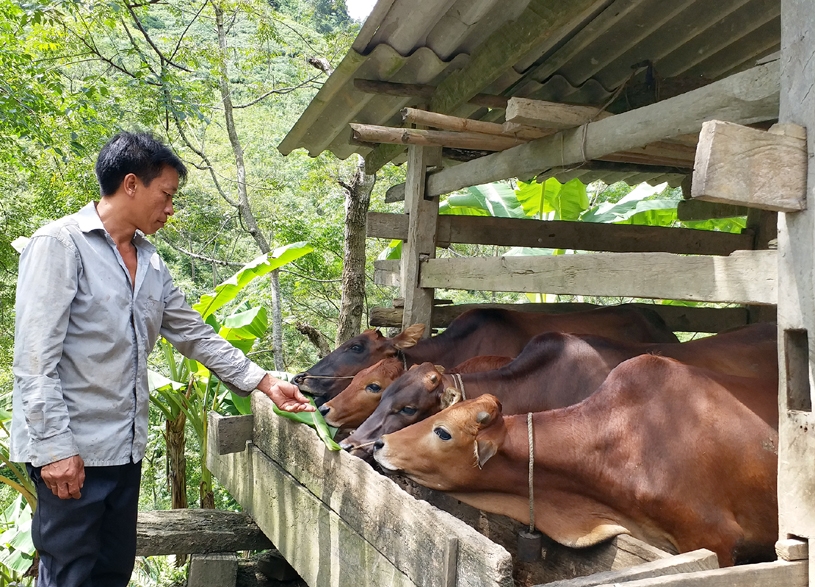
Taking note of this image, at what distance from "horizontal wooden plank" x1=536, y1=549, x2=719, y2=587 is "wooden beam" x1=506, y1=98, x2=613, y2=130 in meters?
2.01

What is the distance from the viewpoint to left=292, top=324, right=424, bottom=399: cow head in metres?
A: 4.93

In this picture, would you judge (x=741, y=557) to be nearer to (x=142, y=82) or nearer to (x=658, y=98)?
(x=658, y=98)

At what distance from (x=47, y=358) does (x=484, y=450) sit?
1.73m

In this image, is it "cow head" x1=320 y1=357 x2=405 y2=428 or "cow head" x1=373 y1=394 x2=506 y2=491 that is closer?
"cow head" x1=373 y1=394 x2=506 y2=491

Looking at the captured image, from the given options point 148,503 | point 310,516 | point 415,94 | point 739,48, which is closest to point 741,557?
point 310,516

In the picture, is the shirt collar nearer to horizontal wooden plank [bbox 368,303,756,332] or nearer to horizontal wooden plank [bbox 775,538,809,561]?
horizontal wooden plank [bbox 775,538,809,561]

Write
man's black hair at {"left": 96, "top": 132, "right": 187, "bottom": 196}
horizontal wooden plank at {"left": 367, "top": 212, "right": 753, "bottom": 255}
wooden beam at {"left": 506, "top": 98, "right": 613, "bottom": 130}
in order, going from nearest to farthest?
1. man's black hair at {"left": 96, "top": 132, "right": 187, "bottom": 196}
2. wooden beam at {"left": 506, "top": 98, "right": 613, "bottom": 130}
3. horizontal wooden plank at {"left": 367, "top": 212, "right": 753, "bottom": 255}

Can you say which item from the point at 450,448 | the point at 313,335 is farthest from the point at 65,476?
the point at 313,335

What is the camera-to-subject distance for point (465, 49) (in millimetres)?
4469

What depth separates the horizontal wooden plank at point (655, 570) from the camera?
2.15m

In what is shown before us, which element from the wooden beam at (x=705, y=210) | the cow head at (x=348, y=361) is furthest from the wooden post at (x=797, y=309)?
the wooden beam at (x=705, y=210)

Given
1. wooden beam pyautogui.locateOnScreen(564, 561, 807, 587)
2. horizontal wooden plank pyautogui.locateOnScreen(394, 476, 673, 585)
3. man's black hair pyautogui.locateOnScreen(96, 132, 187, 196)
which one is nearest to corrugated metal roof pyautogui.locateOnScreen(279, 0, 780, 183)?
man's black hair pyautogui.locateOnScreen(96, 132, 187, 196)

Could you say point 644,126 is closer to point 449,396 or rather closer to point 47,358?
point 449,396

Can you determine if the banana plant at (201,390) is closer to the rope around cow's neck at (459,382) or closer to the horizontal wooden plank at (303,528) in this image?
the horizontal wooden plank at (303,528)
